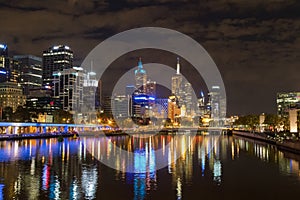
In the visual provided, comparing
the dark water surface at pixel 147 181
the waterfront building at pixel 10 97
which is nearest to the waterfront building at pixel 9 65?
the waterfront building at pixel 10 97

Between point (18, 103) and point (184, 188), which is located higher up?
point (18, 103)

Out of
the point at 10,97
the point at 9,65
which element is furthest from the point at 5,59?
the point at 10,97

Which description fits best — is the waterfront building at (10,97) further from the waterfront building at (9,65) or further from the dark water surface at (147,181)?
the dark water surface at (147,181)

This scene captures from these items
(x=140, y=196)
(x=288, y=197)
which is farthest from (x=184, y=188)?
(x=288, y=197)

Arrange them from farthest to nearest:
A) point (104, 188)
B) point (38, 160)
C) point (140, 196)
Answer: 1. point (38, 160)
2. point (104, 188)
3. point (140, 196)

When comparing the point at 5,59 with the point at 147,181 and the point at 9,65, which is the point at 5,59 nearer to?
the point at 9,65

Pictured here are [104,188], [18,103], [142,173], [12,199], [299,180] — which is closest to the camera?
[12,199]

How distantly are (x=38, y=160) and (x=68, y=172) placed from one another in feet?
25.9

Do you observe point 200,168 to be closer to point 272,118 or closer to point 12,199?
point 12,199

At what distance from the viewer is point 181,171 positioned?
24891mm

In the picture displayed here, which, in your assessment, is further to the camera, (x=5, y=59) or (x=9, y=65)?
(x=9, y=65)

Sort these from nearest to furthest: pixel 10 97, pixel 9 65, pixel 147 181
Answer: pixel 147 181, pixel 10 97, pixel 9 65

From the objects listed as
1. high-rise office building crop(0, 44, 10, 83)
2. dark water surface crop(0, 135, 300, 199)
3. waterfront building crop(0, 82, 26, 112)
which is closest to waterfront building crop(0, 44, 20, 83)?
high-rise office building crop(0, 44, 10, 83)

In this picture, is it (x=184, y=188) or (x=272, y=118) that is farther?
(x=272, y=118)
